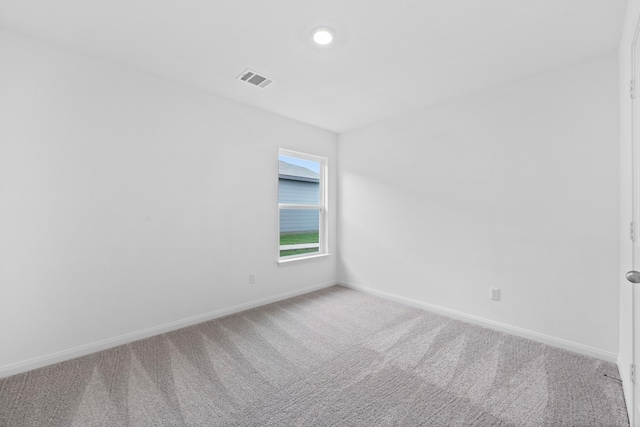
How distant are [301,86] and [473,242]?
2.48 meters

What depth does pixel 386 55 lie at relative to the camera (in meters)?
2.27

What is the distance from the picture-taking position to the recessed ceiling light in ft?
6.40

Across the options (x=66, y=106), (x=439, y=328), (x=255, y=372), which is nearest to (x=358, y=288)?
(x=439, y=328)

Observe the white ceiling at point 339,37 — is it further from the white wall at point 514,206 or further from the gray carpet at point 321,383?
the gray carpet at point 321,383

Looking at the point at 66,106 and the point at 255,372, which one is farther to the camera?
the point at 66,106

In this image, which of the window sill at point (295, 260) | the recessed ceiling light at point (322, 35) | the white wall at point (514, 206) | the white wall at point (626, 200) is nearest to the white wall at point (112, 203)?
the window sill at point (295, 260)

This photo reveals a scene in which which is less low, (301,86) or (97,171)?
(301,86)

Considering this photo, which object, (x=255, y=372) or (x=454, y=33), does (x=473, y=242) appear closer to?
(x=454, y=33)

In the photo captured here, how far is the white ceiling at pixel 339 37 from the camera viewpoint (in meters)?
1.75

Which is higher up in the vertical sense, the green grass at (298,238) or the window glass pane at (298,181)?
the window glass pane at (298,181)

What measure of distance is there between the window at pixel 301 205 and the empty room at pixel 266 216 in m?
0.45

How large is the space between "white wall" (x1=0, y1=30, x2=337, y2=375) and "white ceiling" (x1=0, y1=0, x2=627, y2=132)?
1.06 feet

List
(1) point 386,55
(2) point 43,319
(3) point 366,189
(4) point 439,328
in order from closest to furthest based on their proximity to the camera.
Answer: (2) point 43,319 → (1) point 386,55 → (4) point 439,328 → (3) point 366,189

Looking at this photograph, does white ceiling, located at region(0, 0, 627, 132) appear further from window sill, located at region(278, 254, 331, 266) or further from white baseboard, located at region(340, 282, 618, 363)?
white baseboard, located at region(340, 282, 618, 363)
